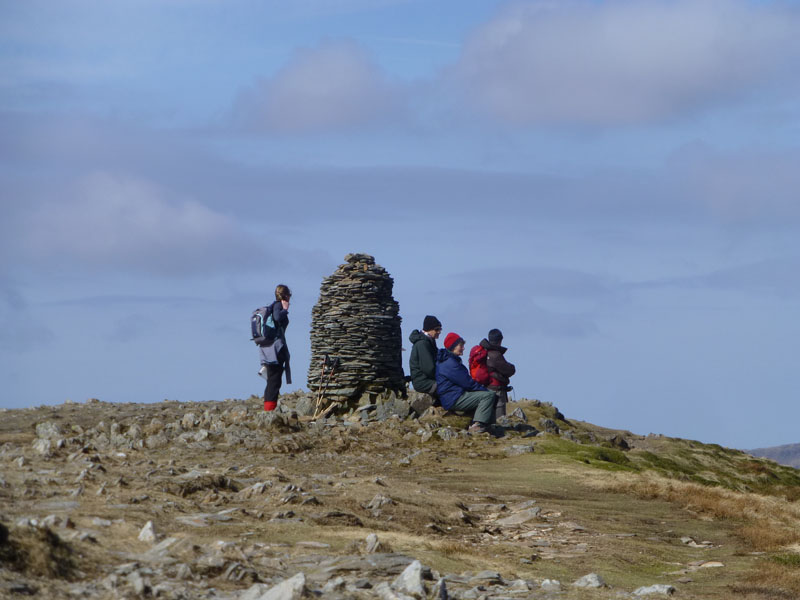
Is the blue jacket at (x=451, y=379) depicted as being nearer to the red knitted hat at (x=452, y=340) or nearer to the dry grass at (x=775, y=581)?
the red knitted hat at (x=452, y=340)

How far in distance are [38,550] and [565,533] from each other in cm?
800

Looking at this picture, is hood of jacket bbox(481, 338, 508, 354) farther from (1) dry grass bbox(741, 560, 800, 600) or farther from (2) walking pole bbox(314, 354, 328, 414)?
(1) dry grass bbox(741, 560, 800, 600)

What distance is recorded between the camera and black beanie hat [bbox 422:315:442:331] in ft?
77.3

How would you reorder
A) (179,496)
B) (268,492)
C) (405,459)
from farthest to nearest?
1. (405,459)
2. (268,492)
3. (179,496)

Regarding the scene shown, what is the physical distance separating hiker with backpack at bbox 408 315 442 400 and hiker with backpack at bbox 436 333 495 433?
23.8 inches

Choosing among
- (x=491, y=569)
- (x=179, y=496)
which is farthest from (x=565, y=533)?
(x=179, y=496)

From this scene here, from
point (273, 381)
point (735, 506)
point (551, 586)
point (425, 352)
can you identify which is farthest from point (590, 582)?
point (273, 381)

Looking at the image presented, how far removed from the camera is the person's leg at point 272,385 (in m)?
23.8

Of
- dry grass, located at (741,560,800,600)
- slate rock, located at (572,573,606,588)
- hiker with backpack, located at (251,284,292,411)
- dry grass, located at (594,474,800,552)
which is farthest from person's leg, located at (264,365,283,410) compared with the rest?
slate rock, located at (572,573,606,588)

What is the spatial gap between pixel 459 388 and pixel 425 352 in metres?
1.39

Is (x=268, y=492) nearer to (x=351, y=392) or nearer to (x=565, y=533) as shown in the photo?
(x=565, y=533)

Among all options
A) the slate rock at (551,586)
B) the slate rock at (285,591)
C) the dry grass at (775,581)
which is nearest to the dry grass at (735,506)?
the dry grass at (775,581)

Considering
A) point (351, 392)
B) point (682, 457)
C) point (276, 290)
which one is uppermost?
point (276, 290)

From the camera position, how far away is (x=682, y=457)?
101 feet
